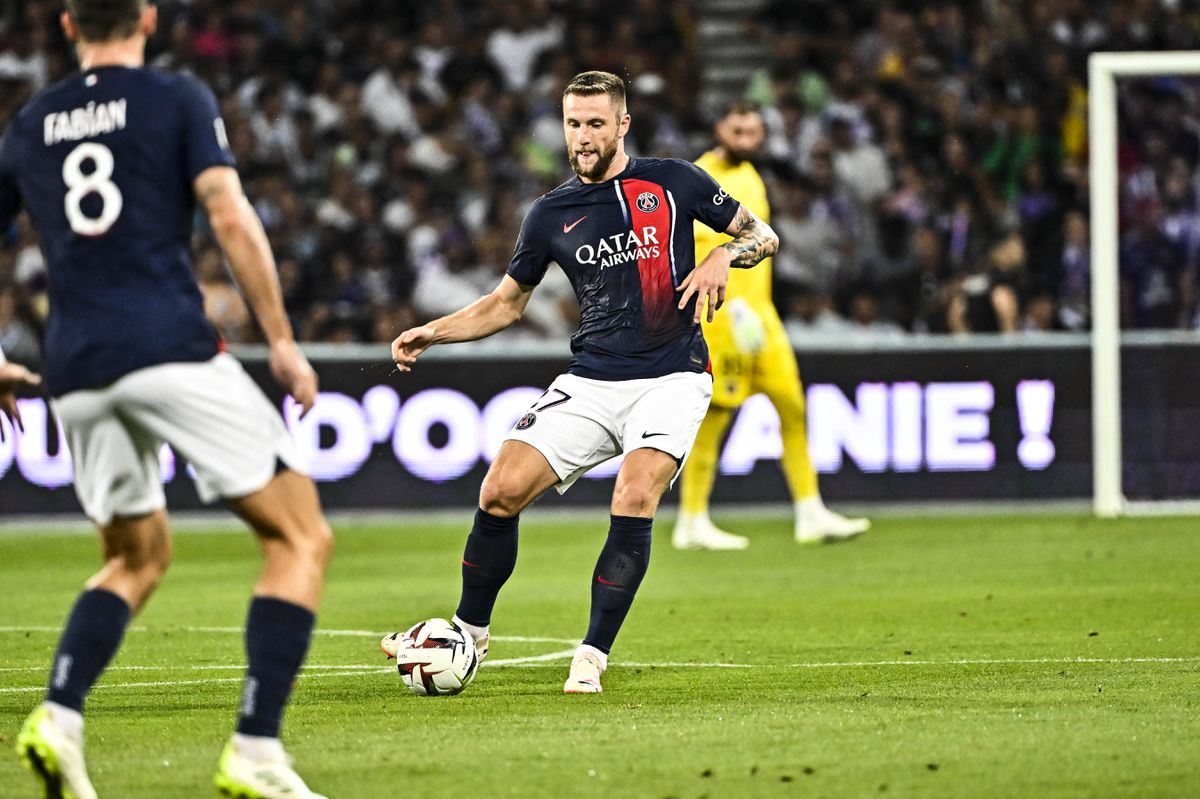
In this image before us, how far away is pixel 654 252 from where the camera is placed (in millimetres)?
7672

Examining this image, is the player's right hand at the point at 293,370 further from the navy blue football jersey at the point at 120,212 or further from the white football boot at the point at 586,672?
the white football boot at the point at 586,672

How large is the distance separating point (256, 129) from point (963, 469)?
8498mm

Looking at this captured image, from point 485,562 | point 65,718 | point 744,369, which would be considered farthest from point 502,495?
point 744,369

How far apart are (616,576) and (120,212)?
2819 millimetres

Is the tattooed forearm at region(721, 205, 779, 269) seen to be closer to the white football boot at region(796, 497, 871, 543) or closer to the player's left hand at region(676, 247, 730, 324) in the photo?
the player's left hand at region(676, 247, 730, 324)

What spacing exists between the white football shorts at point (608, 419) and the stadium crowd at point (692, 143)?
869cm

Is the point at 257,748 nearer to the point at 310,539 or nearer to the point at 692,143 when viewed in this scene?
the point at 310,539

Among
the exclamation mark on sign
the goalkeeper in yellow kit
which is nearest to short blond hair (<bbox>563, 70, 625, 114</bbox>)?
the goalkeeper in yellow kit

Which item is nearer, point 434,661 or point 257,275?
point 257,275

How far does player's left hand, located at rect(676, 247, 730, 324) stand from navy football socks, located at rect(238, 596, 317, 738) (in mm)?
2604

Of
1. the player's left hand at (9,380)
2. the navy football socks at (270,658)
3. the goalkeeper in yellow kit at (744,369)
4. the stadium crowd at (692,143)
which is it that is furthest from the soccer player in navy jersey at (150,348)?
the stadium crowd at (692,143)

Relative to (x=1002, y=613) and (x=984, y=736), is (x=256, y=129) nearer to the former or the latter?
(x=1002, y=613)

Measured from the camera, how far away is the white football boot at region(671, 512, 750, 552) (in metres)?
13.2

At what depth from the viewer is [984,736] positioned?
599 cm
